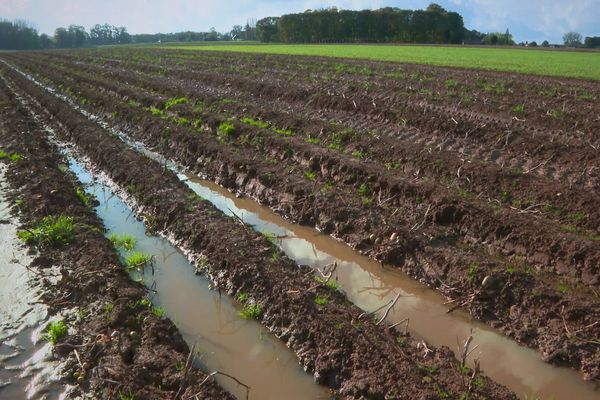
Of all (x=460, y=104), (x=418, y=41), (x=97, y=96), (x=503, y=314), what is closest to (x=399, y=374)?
(x=503, y=314)

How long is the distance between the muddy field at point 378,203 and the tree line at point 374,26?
60.7m

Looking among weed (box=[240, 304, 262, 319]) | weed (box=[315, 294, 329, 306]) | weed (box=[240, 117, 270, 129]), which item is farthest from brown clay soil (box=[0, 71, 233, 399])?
weed (box=[240, 117, 270, 129])

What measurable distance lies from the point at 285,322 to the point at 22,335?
3.47 metres

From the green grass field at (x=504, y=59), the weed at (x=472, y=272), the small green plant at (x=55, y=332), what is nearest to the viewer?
the small green plant at (x=55, y=332)

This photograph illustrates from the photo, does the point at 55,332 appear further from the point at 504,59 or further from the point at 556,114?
the point at 504,59

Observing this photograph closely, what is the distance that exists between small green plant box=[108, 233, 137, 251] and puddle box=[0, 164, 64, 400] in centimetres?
146

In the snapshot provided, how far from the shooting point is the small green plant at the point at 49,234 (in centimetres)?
841

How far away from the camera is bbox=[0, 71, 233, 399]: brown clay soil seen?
5.20m

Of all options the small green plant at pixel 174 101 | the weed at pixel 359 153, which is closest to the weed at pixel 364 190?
the weed at pixel 359 153

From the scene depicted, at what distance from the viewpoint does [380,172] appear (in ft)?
35.4

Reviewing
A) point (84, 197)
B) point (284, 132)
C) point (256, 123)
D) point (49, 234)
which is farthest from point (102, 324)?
point (256, 123)

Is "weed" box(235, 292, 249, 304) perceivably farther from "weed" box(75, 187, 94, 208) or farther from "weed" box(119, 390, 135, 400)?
"weed" box(75, 187, 94, 208)

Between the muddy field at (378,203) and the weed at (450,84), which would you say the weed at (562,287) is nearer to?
the muddy field at (378,203)

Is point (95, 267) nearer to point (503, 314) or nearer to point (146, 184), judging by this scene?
point (146, 184)
